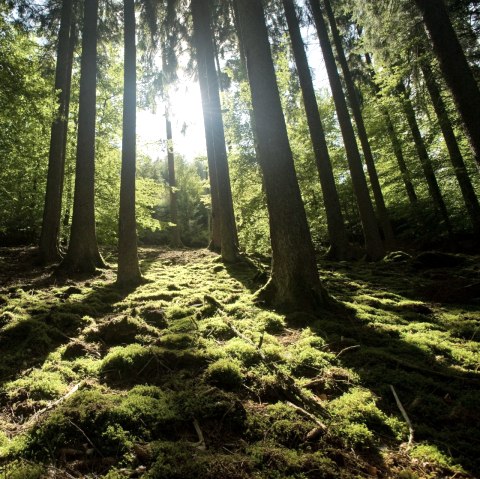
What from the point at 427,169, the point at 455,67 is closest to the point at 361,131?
the point at 427,169

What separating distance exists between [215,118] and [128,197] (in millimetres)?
5497

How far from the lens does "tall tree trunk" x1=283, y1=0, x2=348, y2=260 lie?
11.9 metres

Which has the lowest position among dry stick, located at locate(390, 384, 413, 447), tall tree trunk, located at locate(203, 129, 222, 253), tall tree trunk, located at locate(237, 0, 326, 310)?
dry stick, located at locate(390, 384, 413, 447)

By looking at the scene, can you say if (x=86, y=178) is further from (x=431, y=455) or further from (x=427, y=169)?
(x=427, y=169)

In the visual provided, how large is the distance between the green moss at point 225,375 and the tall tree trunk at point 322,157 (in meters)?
9.05

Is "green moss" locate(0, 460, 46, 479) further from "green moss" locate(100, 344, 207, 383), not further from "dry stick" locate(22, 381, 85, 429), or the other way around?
"green moss" locate(100, 344, 207, 383)

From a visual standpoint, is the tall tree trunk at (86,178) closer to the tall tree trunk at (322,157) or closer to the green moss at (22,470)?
the tall tree trunk at (322,157)

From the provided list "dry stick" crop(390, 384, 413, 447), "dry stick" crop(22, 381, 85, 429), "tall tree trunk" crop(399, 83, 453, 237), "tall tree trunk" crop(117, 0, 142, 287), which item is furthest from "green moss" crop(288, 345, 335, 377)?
"tall tree trunk" crop(399, 83, 453, 237)

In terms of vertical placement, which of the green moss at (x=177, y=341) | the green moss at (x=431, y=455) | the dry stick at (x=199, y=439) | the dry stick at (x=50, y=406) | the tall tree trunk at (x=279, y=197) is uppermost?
the tall tree trunk at (x=279, y=197)

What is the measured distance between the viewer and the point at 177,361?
389 centimetres

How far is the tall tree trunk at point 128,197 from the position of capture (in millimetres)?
8602

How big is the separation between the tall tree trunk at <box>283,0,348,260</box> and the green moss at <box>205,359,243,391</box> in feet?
29.7

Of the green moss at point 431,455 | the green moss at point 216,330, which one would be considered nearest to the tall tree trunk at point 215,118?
the green moss at point 216,330

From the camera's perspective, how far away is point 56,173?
11305 millimetres
